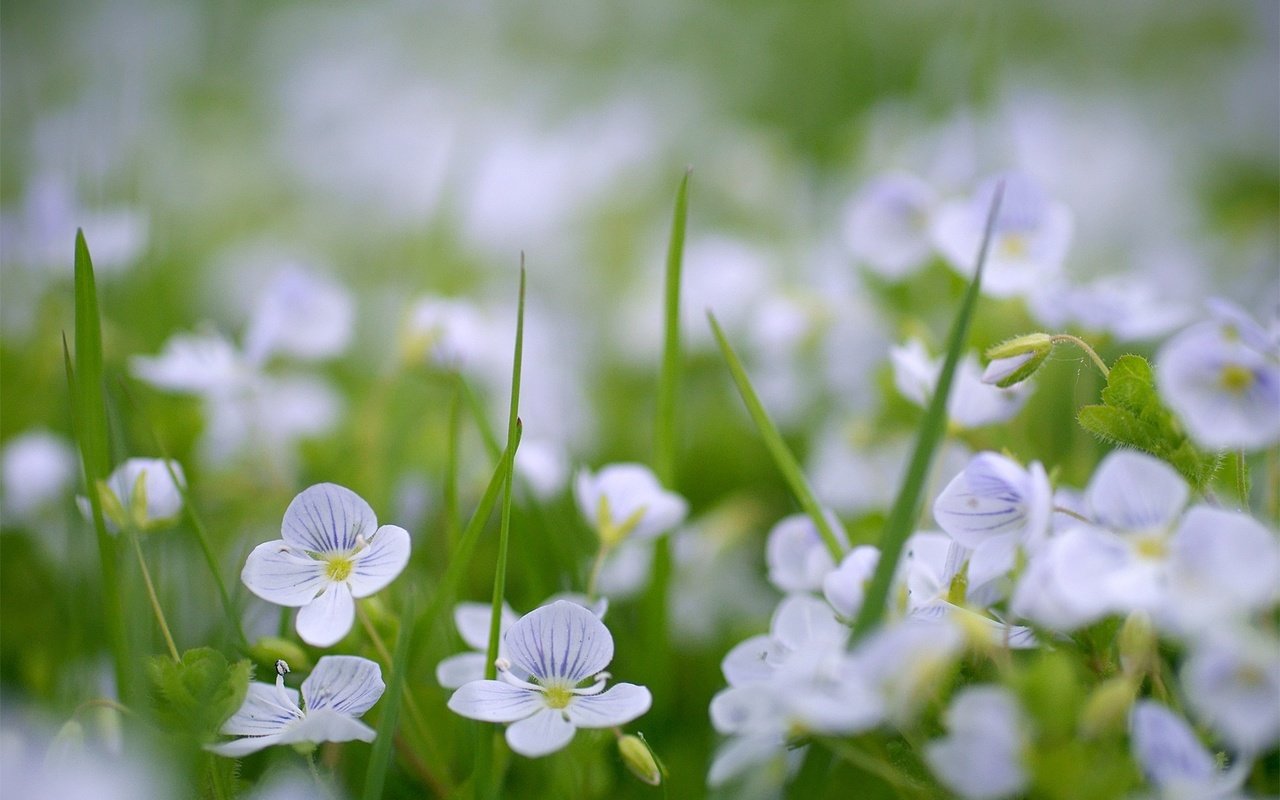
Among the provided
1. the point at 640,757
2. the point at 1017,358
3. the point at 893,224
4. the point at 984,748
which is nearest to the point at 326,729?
the point at 640,757

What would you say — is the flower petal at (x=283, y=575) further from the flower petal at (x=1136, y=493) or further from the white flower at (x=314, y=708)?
the flower petal at (x=1136, y=493)

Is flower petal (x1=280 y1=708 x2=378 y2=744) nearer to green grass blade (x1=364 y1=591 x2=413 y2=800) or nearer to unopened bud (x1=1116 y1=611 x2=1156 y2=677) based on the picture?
green grass blade (x1=364 y1=591 x2=413 y2=800)

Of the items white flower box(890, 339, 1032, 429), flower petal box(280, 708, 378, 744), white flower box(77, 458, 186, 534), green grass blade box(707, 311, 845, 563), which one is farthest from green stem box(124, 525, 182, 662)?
white flower box(890, 339, 1032, 429)

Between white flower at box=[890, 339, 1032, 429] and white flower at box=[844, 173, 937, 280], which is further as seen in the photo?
white flower at box=[844, 173, 937, 280]

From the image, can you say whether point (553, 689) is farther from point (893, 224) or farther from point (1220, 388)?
point (893, 224)

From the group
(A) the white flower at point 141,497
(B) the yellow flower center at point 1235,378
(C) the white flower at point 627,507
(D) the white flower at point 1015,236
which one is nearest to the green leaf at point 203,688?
(A) the white flower at point 141,497
